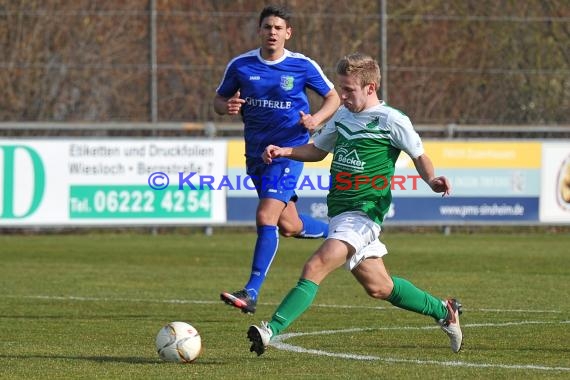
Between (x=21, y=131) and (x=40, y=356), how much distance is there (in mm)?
12962

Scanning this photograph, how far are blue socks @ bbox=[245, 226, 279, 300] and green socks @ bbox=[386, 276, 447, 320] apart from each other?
185cm

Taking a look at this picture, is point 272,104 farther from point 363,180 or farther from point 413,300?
point 413,300

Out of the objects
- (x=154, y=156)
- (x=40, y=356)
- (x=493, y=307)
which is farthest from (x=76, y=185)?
(x=40, y=356)

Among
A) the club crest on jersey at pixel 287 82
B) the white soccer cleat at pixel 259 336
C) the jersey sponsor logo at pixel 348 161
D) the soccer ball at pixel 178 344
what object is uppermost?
the club crest on jersey at pixel 287 82

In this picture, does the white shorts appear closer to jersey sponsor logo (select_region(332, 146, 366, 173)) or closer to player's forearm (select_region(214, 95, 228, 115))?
jersey sponsor logo (select_region(332, 146, 366, 173))

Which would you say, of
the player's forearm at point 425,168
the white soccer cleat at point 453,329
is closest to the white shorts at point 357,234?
the player's forearm at point 425,168

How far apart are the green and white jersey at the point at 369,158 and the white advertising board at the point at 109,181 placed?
35.3ft

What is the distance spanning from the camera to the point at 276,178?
33.5 feet

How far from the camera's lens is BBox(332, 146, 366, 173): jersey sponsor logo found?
7.68m

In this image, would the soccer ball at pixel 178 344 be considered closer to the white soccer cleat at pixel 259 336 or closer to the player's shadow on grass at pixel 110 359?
the player's shadow on grass at pixel 110 359

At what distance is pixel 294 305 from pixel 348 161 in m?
0.94

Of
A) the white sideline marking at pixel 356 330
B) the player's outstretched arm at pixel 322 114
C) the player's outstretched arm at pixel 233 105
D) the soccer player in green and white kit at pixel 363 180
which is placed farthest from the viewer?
the player's outstretched arm at pixel 233 105

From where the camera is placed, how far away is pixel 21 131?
20406 millimetres

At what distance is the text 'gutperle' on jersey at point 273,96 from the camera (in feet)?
33.8
